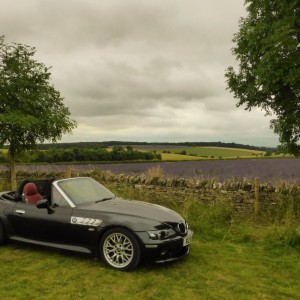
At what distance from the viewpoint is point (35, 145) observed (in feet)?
45.5

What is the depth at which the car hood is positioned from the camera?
21.0 ft

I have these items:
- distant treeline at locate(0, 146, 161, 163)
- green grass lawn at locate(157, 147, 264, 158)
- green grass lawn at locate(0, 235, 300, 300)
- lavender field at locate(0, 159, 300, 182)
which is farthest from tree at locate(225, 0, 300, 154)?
green grass lawn at locate(157, 147, 264, 158)

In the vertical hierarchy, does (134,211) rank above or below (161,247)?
above

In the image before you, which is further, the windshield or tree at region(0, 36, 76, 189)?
tree at region(0, 36, 76, 189)

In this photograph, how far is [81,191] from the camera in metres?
7.50

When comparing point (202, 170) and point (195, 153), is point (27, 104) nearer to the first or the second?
point (202, 170)

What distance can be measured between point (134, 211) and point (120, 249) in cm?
73

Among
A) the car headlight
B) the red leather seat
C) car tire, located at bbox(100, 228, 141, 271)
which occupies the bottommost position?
car tire, located at bbox(100, 228, 141, 271)

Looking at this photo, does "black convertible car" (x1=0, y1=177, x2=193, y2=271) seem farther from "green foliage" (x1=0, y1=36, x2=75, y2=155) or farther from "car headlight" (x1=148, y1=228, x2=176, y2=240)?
"green foliage" (x1=0, y1=36, x2=75, y2=155)

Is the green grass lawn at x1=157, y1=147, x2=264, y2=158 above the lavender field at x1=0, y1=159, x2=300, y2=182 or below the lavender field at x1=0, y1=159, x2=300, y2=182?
above

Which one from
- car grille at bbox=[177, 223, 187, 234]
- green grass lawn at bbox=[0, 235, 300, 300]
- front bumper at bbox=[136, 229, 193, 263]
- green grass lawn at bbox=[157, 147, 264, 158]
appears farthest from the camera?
green grass lawn at bbox=[157, 147, 264, 158]

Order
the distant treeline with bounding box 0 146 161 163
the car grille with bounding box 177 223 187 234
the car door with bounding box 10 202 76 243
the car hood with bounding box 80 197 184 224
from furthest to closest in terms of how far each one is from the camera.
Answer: the distant treeline with bounding box 0 146 161 163 < the car door with bounding box 10 202 76 243 < the car grille with bounding box 177 223 187 234 < the car hood with bounding box 80 197 184 224

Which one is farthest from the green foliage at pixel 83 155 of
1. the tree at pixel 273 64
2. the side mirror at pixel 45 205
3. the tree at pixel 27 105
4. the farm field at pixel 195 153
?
the side mirror at pixel 45 205

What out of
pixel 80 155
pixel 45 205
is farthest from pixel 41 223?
pixel 80 155
